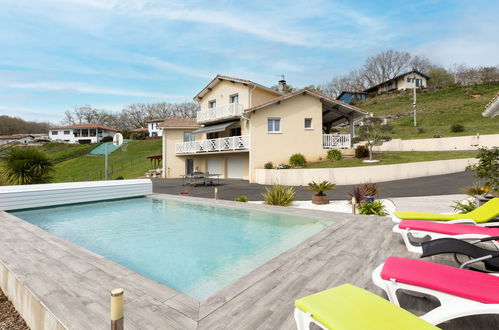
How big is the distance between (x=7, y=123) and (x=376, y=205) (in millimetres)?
123482

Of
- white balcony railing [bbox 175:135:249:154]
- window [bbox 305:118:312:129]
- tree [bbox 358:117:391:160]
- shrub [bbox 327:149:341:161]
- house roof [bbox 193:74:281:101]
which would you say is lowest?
shrub [bbox 327:149:341:161]

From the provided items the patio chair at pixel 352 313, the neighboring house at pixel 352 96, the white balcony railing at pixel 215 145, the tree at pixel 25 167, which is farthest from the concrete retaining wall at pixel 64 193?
the neighboring house at pixel 352 96

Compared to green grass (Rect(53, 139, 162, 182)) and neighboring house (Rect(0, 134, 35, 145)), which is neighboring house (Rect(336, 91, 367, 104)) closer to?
green grass (Rect(53, 139, 162, 182))

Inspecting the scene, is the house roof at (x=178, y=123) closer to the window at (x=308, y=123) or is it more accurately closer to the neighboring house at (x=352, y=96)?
the window at (x=308, y=123)

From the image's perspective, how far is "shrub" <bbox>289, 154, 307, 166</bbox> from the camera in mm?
20031

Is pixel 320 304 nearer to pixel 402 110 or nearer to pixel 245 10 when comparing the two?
pixel 245 10

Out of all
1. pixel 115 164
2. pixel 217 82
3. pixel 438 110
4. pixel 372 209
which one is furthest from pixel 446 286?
pixel 438 110

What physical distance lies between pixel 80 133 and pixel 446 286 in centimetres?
8430

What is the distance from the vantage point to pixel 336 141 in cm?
2291

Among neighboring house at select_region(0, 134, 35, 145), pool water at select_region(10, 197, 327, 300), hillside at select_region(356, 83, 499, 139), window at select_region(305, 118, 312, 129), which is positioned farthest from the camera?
neighboring house at select_region(0, 134, 35, 145)

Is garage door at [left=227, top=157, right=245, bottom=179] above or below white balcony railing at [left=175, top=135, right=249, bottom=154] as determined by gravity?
below

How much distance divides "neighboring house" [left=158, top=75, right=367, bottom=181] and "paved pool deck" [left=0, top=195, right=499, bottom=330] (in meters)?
15.6

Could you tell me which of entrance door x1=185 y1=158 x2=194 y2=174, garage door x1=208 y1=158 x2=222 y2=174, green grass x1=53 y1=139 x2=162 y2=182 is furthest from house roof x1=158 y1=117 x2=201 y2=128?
green grass x1=53 y1=139 x2=162 y2=182

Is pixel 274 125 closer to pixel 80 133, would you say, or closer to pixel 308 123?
pixel 308 123
